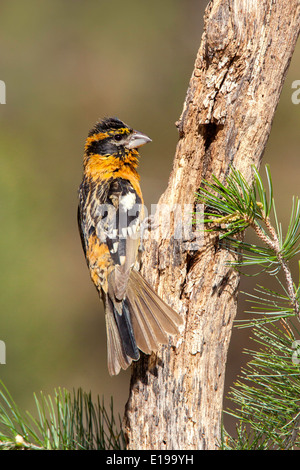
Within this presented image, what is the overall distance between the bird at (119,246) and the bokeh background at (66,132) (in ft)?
10.3

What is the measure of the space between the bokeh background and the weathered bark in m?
4.17

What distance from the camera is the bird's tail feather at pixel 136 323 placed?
2.50m

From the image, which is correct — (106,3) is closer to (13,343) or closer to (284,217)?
(284,217)

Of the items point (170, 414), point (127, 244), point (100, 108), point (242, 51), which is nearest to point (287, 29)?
point (242, 51)

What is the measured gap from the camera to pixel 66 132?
23.4 ft

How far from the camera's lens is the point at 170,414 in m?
2.35

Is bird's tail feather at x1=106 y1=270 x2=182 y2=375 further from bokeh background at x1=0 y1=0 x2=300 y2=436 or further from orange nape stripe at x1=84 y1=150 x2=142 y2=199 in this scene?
bokeh background at x1=0 y1=0 x2=300 y2=436

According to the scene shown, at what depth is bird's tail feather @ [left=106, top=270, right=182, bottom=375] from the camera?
2496 millimetres

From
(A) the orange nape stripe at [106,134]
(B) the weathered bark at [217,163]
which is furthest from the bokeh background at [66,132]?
(B) the weathered bark at [217,163]

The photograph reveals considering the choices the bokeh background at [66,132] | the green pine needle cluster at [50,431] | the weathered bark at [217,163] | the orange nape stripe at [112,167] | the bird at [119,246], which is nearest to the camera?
the green pine needle cluster at [50,431]

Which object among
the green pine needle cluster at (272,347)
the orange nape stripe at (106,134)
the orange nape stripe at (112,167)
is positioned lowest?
the green pine needle cluster at (272,347)

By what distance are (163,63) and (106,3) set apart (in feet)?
3.70

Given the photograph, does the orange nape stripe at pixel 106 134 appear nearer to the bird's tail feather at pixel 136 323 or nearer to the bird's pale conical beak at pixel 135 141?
the bird's pale conical beak at pixel 135 141

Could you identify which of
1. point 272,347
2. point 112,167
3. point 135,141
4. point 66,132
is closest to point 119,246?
point 112,167
